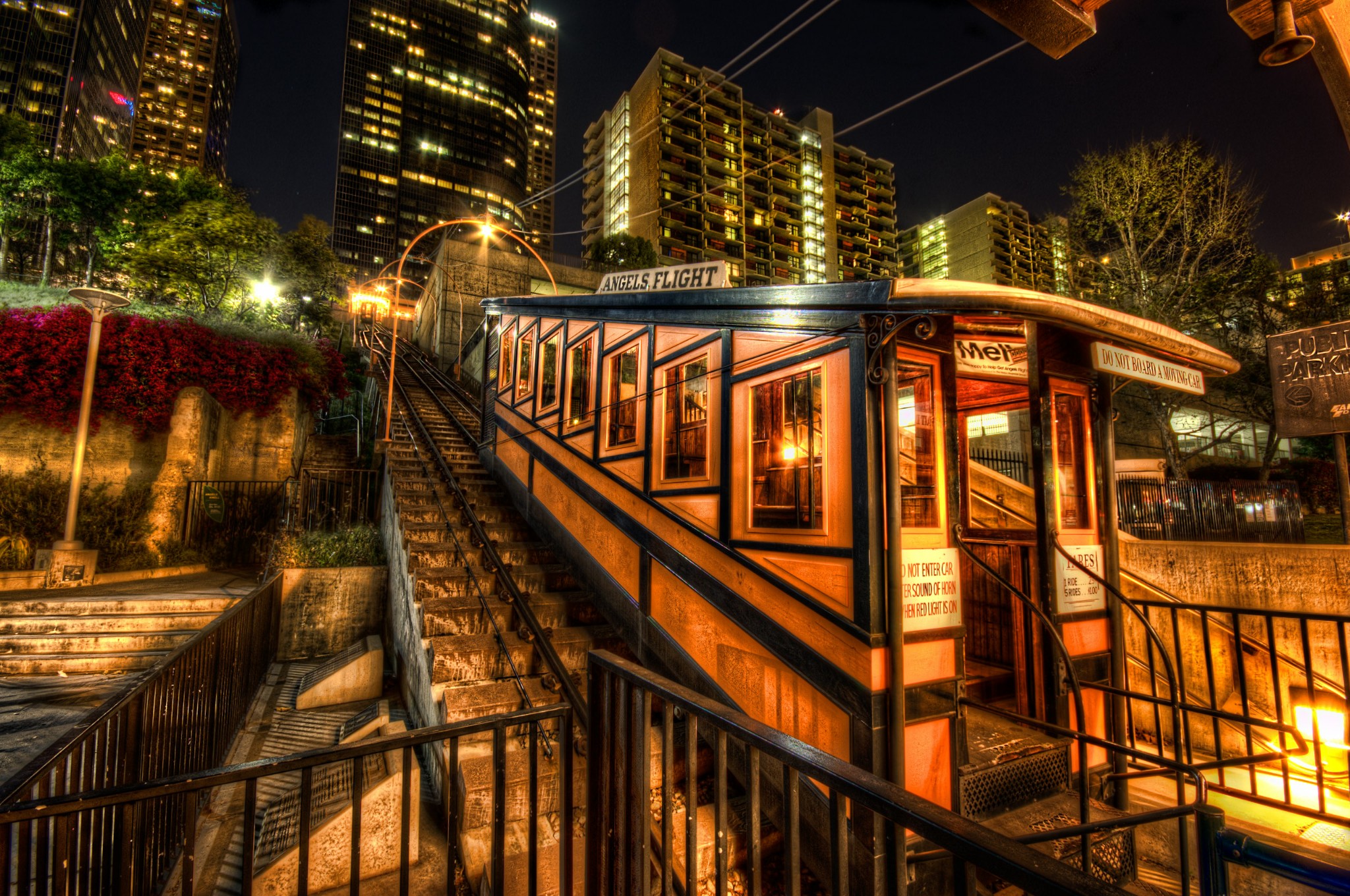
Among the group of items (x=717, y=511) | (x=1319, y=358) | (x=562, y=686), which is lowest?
(x=562, y=686)

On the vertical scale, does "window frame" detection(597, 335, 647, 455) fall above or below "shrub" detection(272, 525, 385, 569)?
above

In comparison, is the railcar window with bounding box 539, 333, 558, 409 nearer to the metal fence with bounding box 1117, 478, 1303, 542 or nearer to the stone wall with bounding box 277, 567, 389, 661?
the stone wall with bounding box 277, 567, 389, 661

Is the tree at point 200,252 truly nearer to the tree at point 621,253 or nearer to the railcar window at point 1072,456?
the railcar window at point 1072,456

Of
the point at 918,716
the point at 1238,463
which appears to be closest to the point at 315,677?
the point at 918,716

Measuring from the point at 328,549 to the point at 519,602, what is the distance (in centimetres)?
453

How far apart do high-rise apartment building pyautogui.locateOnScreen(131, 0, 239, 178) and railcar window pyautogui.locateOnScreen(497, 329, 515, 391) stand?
139 meters

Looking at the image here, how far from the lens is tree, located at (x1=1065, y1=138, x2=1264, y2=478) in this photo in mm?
14141

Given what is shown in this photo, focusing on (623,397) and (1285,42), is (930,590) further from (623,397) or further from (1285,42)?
(623,397)

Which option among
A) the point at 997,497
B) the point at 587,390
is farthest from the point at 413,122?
the point at 997,497

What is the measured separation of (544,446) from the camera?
8727mm

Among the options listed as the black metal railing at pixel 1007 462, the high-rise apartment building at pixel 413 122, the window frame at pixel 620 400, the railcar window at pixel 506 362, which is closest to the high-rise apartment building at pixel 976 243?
the black metal railing at pixel 1007 462

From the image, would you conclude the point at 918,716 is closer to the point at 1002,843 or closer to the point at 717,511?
the point at 717,511

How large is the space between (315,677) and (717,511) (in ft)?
17.8

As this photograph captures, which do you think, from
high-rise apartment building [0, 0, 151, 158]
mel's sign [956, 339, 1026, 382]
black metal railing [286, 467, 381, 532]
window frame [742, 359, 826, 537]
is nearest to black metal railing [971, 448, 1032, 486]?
mel's sign [956, 339, 1026, 382]
